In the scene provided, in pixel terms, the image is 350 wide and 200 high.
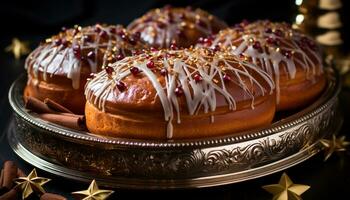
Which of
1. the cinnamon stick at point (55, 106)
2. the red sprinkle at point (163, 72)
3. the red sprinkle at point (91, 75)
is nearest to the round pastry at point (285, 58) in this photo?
the red sprinkle at point (163, 72)

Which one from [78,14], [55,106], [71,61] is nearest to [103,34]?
[71,61]

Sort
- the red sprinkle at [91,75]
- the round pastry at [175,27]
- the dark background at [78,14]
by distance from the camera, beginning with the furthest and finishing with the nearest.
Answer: the dark background at [78,14] < the round pastry at [175,27] < the red sprinkle at [91,75]

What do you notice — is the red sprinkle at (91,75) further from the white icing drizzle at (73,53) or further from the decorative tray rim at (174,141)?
the decorative tray rim at (174,141)

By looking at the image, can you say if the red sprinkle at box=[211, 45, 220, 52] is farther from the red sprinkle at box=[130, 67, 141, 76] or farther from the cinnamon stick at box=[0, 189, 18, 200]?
the cinnamon stick at box=[0, 189, 18, 200]

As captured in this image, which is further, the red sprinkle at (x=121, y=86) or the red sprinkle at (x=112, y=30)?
the red sprinkle at (x=112, y=30)

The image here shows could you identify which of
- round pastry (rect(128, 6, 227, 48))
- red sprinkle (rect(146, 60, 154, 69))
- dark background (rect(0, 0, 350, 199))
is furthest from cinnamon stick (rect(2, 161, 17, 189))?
round pastry (rect(128, 6, 227, 48))

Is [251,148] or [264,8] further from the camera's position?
[264,8]

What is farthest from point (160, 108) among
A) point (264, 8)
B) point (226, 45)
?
point (264, 8)

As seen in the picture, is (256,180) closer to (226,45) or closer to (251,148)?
(251,148)
